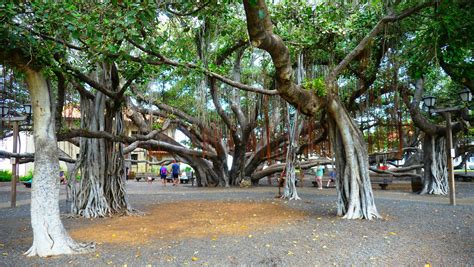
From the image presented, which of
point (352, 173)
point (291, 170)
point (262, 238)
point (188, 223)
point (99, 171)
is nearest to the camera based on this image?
point (262, 238)

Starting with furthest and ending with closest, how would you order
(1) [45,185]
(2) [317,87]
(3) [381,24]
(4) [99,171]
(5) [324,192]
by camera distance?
(5) [324,192]
(4) [99,171]
(3) [381,24]
(2) [317,87]
(1) [45,185]

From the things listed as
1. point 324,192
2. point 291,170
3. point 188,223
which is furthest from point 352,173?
point 324,192

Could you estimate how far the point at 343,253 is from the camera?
4.25 meters

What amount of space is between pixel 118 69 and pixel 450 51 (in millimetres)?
6509

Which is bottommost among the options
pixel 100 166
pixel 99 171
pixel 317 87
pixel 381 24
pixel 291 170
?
pixel 291 170

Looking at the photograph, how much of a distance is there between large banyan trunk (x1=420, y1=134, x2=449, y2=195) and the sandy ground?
13.4 ft

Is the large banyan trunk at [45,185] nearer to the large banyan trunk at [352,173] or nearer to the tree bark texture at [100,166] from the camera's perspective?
the tree bark texture at [100,166]

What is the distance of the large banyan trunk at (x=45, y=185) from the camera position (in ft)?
14.0

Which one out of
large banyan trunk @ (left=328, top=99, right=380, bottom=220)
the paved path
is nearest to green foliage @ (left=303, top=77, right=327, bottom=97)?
large banyan trunk @ (left=328, top=99, right=380, bottom=220)

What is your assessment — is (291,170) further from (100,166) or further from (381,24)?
(100,166)

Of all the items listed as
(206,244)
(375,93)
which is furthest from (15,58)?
(375,93)

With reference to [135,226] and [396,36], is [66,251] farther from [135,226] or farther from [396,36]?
[396,36]

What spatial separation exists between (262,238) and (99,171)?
417cm

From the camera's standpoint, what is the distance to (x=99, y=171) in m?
7.60
